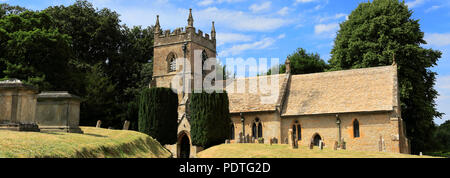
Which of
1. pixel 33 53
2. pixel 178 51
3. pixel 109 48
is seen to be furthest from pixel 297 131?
pixel 109 48

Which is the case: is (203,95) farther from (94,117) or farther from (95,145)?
(95,145)

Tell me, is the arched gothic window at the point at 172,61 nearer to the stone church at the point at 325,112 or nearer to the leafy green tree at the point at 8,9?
the stone church at the point at 325,112

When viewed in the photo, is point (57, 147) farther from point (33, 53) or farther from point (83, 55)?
point (83, 55)

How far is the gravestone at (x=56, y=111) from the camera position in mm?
20047

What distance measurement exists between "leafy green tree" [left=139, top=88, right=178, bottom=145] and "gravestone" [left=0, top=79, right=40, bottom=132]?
589 inches

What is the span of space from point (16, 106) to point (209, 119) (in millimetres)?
16106

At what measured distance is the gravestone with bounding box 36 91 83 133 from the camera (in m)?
20.0

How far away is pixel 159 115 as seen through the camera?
108 ft

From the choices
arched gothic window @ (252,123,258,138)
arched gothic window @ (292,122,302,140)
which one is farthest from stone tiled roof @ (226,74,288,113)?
arched gothic window @ (292,122,302,140)

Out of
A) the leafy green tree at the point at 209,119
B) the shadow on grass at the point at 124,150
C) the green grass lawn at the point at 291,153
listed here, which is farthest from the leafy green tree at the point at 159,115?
the green grass lawn at the point at 291,153

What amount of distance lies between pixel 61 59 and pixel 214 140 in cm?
1355

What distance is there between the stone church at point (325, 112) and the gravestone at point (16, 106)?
51.8 feet
